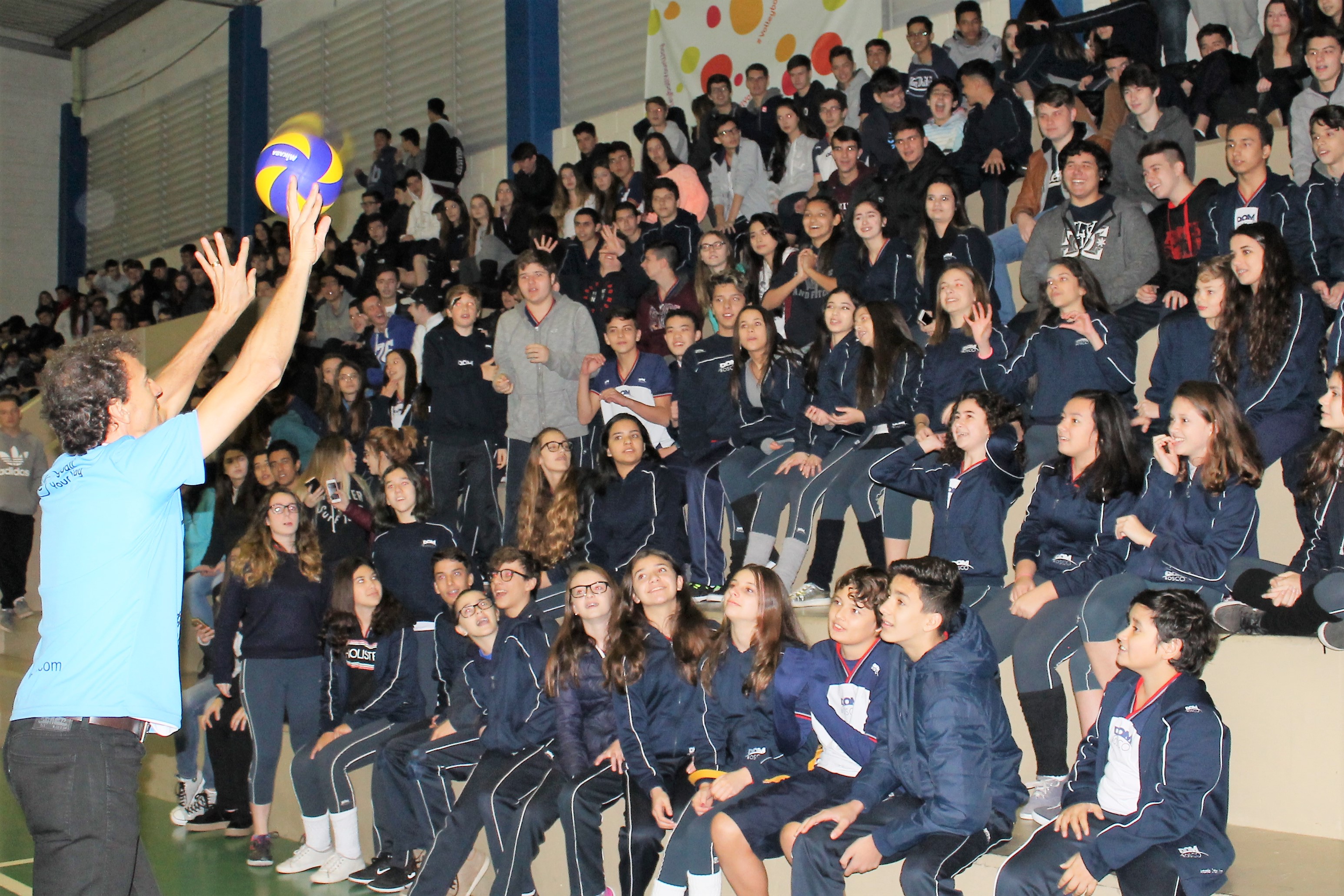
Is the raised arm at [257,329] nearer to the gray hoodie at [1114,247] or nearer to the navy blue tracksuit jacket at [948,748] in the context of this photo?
the navy blue tracksuit jacket at [948,748]

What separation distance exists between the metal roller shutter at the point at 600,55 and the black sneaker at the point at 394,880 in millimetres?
8693

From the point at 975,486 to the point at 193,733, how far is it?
414 centimetres

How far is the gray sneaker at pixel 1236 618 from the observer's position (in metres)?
3.72

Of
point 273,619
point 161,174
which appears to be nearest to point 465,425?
point 273,619

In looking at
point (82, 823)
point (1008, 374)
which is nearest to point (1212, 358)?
point (1008, 374)

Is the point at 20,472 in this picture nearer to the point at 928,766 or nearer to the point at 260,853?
the point at 260,853

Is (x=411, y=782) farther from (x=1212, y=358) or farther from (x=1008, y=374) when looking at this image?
(x=1212, y=358)

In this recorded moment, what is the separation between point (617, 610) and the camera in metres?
4.41

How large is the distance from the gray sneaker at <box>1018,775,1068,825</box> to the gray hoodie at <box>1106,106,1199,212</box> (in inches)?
139

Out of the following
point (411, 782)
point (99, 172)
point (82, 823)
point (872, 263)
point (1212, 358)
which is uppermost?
point (99, 172)

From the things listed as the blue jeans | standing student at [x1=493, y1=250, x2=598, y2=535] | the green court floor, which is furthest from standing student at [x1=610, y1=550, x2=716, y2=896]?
the blue jeans

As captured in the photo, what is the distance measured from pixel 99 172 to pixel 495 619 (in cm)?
1739

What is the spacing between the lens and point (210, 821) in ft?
19.1

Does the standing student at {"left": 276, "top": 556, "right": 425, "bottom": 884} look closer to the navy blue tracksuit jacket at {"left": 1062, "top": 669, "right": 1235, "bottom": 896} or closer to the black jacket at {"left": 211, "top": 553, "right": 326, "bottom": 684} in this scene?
the black jacket at {"left": 211, "top": 553, "right": 326, "bottom": 684}
